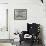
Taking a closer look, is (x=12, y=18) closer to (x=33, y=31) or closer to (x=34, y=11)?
(x=34, y=11)

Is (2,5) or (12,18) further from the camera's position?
(2,5)

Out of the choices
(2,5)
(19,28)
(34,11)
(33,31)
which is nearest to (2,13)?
(2,5)

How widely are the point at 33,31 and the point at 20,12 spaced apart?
5.05 ft

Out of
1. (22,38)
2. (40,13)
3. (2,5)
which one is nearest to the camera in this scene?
(22,38)

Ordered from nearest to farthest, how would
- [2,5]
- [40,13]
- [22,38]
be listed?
[22,38]
[40,13]
[2,5]

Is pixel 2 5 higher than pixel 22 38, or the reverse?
pixel 2 5

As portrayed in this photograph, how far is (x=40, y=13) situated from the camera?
5336 mm

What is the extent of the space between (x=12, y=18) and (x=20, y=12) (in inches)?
19.8

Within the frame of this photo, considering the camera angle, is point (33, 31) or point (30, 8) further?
point (30, 8)

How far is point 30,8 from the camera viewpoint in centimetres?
538

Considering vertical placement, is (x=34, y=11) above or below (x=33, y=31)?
above

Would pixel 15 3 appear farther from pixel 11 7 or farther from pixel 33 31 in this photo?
pixel 33 31

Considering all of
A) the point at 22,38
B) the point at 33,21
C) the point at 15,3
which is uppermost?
the point at 15,3

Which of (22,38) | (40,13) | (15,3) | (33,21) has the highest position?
(15,3)
